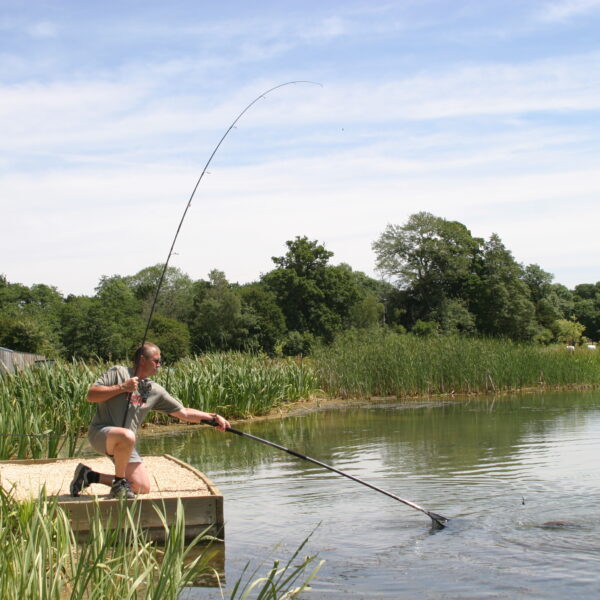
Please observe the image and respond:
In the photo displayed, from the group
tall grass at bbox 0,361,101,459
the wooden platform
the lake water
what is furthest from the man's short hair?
tall grass at bbox 0,361,101,459

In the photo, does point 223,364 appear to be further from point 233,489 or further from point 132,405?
point 132,405

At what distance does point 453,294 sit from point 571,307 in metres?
25.5

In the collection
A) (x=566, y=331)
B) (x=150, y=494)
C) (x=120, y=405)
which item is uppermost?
(x=566, y=331)

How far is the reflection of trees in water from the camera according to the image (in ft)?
38.8

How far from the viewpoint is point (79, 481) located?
6746 millimetres

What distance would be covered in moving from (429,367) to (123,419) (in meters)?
17.6

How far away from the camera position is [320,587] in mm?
5742

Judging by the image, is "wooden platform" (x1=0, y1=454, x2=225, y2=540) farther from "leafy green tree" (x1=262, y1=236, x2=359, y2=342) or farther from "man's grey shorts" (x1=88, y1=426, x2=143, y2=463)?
"leafy green tree" (x1=262, y1=236, x2=359, y2=342)

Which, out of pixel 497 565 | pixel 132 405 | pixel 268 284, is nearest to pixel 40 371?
pixel 132 405

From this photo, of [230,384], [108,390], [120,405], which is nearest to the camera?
[108,390]

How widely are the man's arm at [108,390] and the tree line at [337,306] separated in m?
39.3

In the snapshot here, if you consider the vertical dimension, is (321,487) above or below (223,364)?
below

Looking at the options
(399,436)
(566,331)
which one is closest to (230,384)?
(399,436)

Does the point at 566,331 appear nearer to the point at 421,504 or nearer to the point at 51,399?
the point at 51,399
